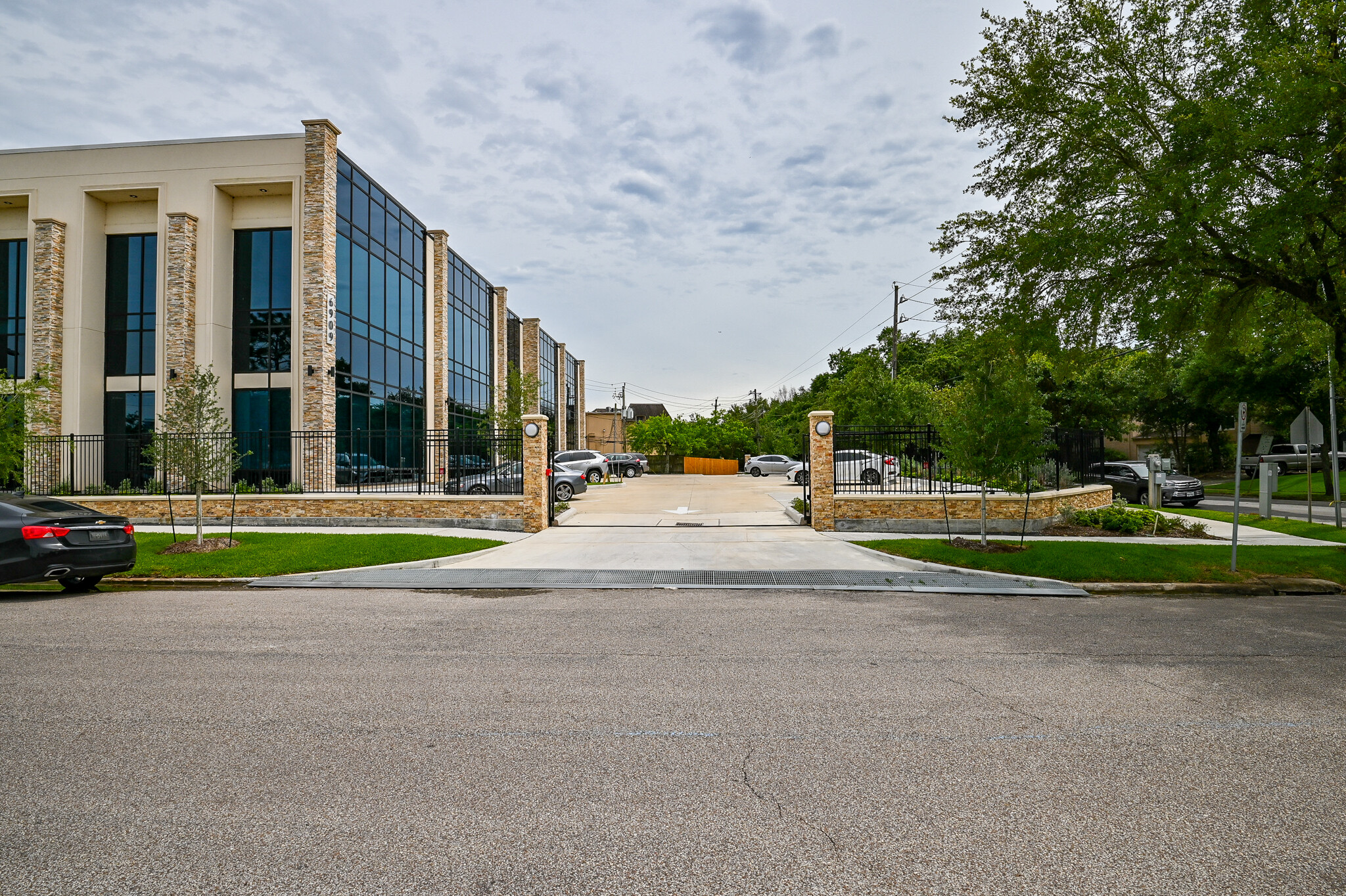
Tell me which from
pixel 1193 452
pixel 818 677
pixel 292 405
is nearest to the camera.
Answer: pixel 818 677

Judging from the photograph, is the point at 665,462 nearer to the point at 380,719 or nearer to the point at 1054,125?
the point at 1054,125

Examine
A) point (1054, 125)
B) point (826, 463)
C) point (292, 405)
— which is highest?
point (1054, 125)

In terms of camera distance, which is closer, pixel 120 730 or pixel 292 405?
pixel 120 730

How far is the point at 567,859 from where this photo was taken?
3.03 m

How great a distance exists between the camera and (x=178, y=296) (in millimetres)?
23672

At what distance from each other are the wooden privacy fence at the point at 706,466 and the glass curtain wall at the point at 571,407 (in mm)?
10219

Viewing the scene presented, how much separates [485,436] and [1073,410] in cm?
4430

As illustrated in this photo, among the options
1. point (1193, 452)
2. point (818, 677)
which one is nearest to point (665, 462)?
point (1193, 452)

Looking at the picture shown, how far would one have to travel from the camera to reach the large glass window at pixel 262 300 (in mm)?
24547

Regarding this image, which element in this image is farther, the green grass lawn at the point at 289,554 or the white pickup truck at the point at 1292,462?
the white pickup truck at the point at 1292,462

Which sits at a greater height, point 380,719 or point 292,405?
point 292,405

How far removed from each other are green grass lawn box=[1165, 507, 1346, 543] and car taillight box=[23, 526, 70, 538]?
19.1 meters

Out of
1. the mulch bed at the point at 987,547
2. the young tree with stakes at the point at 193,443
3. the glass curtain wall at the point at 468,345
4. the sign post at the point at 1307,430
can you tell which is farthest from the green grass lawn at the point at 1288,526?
the glass curtain wall at the point at 468,345

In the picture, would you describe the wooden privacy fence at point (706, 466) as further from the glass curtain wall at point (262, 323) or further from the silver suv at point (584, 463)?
the glass curtain wall at point (262, 323)
